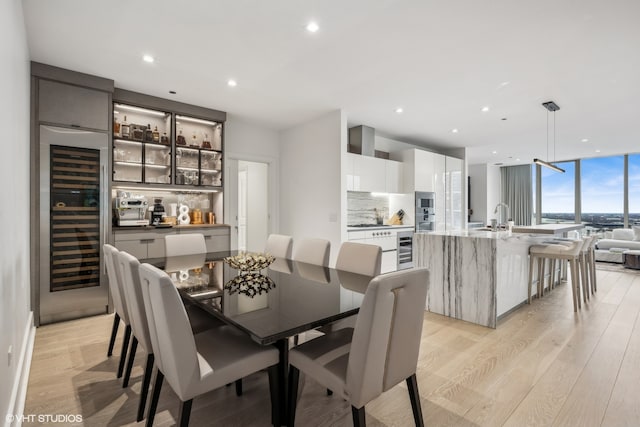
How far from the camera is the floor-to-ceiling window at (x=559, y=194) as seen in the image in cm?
857

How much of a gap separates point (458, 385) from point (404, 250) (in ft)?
11.7

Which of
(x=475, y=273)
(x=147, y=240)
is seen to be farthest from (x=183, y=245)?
(x=475, y=273)

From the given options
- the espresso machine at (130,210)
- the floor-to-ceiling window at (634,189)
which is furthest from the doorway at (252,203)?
the floor-to-ceiling window at (634,189)

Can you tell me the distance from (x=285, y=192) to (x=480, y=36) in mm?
3758

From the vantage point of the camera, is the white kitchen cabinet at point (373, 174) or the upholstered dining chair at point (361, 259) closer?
the upholstered dining chair at point (361, 259)

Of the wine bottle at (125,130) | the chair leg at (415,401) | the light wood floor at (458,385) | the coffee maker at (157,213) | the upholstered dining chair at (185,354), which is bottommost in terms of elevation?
the light wood floor at (458,385)

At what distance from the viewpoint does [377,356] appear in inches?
50.1

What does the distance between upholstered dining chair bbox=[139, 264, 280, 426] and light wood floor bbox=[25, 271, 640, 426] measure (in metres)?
0.46

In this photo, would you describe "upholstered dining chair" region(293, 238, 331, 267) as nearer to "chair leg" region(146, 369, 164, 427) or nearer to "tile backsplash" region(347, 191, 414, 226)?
"chair leg" region(146, 369, 164, 427)

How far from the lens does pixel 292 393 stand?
1.54 m

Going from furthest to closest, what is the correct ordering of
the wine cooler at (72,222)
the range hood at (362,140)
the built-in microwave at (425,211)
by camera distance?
the built-in microwave at (425,211), the range hood at (362,140), the wine cooler at (72,222)

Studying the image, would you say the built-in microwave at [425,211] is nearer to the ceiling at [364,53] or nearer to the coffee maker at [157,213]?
the ceiling at [364,53]

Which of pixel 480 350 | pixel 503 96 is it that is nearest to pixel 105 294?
pixel 480 350

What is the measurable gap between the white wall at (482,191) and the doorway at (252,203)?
653 cm
